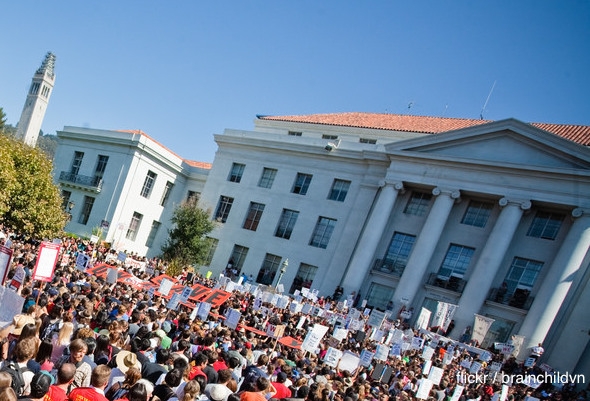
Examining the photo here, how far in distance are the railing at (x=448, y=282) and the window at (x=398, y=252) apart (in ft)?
6.79

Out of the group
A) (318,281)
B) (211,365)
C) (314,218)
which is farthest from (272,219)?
(211,365)

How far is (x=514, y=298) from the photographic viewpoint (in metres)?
26.7

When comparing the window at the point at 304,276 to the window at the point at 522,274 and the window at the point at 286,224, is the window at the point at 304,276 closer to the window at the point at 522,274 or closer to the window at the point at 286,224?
the window at the point at 286,224

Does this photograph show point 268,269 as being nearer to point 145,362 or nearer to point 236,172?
point 236,172

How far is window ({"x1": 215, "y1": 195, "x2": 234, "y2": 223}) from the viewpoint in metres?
38.6

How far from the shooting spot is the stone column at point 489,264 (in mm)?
26547

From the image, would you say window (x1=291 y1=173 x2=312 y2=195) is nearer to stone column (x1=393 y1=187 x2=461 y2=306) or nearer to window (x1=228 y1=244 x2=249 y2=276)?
window (x1=228 y1=244 x2=249 y2=276)

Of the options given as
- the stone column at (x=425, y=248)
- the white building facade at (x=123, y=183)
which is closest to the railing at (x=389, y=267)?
the stone column at (x=425, y=248)

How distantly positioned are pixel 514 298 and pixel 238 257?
20.2 meters

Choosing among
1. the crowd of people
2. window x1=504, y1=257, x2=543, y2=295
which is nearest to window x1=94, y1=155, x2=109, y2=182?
the crowd of people

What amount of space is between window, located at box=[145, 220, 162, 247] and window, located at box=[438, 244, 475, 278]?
25.7 m

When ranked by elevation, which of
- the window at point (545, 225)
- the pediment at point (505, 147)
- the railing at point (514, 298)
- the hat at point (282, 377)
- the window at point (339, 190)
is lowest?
the hat at point (282, 377)

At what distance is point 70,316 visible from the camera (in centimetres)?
775

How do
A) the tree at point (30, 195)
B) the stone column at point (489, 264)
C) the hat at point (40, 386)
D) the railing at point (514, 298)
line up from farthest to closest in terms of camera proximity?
the stone column at point (489, 264) < the railing at point (514, 298) < the tree at point (30, 195) < the hat at point (40, 386)
